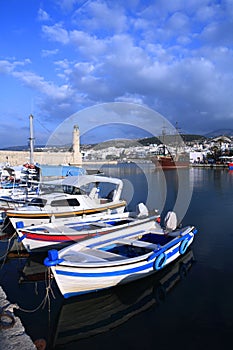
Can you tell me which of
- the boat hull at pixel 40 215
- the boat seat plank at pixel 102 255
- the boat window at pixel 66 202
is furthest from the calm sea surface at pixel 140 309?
the boat window at pixel 66 202

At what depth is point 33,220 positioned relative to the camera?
1053 cm

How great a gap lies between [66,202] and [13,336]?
22.2 feet

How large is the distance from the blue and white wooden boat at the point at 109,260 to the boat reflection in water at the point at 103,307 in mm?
246

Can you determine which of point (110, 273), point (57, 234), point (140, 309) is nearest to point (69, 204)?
point (57, 234)

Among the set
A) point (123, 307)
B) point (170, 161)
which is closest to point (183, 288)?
point (123, 307)

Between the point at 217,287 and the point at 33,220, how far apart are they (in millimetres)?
6966

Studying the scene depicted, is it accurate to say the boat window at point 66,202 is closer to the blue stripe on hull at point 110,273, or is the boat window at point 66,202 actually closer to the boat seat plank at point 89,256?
the boat seat plank at point 89,256

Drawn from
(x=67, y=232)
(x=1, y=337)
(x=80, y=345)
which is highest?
(x=67, y=232)

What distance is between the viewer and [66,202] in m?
11.1

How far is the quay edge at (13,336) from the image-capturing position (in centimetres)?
428

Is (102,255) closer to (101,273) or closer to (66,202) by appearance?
(101,273)

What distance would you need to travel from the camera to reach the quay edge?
4.28 metres

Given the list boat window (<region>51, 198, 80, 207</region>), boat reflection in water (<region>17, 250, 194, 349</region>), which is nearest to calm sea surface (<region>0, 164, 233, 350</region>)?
boat reflection in water (<region>17, 250, 194, 349</region>)

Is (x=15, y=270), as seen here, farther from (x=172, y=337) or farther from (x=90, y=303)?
(x=172, y=337)
